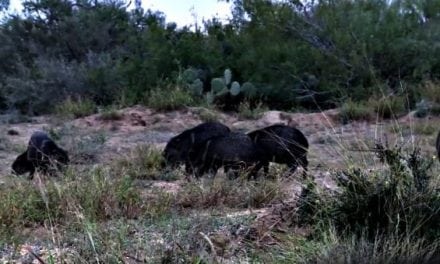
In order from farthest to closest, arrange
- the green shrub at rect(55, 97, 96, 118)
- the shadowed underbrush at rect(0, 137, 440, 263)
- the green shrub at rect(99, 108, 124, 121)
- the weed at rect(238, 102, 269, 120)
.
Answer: the green shrub at rect(55, 97, 96, 118)
the weed at rect(238, 102, 269, 120)
the green shrub at rect(99, 108, 124, 121)
the shadowed underbrush at rect(0, 137, 440, 263)

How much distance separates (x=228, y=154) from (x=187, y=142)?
3.61 feet

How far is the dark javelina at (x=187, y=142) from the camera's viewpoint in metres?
8.63

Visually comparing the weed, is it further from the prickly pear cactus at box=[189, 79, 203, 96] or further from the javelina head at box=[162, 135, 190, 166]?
the javelina head at box=[162, 135, 190, 166]

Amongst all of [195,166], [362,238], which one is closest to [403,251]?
[362,238]

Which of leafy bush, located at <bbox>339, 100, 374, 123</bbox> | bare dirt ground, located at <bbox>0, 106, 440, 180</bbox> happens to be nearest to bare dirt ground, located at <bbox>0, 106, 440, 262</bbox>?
bare dirt ground, located at <bbox>0, 106, 440, 180</bbox>

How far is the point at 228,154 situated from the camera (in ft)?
25.9

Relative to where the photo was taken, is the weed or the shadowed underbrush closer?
the shadowed underbrush

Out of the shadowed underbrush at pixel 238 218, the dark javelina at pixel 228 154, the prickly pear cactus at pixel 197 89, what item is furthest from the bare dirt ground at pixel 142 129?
the shadowed underbrush at pixel 238 218

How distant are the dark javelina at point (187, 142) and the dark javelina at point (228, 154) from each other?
31 centimetres

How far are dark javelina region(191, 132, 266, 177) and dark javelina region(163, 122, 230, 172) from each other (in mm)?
314

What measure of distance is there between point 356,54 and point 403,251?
1128 centimetres

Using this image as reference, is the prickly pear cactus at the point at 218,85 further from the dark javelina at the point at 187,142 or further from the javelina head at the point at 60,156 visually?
the javelina head at the point at 60,156

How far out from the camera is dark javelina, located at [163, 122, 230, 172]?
8633 mm

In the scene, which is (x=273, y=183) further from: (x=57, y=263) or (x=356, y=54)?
(x=356, y=54)
